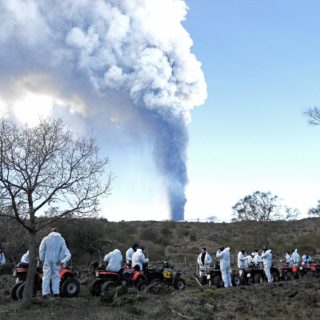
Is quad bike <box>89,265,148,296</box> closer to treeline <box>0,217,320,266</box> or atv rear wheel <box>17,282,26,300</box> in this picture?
atv rear wheel <box>17,282,26,300</box>

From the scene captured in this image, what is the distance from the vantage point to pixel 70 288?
55.5 feet

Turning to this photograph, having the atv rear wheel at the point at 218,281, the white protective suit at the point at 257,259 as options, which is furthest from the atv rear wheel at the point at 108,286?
the white protective suit at the point at 257,259

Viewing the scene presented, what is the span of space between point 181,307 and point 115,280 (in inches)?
192

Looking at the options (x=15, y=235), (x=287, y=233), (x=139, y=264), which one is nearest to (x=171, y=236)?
(x=287, y=233)

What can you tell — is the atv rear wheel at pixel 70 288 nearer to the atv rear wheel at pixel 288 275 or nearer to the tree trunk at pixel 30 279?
the tree trunk at pixel 30 279

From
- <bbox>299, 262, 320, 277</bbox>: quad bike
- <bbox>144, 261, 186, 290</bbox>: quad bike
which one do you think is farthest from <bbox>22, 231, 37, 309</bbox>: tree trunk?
<bbox>299, 262, 320, 277</bbox>: quad bike

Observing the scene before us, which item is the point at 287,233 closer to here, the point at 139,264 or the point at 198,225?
the point at 198,225

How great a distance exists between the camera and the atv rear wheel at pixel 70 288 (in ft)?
54.9

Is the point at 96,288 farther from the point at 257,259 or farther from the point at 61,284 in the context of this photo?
the point at 257,259

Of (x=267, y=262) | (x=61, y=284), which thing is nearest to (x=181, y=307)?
(x=61, y=284)

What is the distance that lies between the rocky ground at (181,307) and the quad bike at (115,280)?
675 mm

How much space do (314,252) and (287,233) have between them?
15.4m

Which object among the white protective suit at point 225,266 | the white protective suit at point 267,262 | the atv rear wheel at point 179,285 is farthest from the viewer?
the white protective suit at point 267,262

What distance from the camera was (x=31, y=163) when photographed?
1454 centimetres
